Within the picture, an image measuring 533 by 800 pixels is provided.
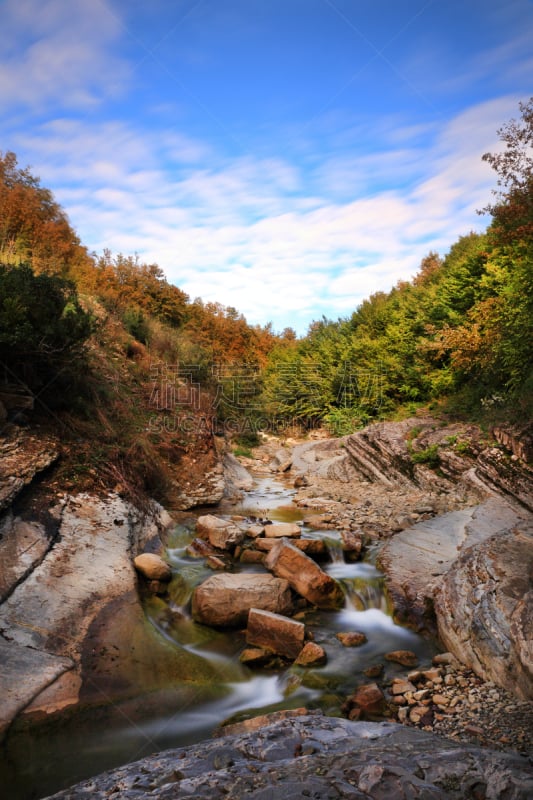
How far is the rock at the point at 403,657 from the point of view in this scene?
15.7 ft

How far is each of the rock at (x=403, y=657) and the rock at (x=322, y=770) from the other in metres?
1.80

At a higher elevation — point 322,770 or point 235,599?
point 322,770

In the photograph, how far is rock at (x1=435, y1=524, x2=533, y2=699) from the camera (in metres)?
3.79

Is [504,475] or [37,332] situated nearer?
[37,332]

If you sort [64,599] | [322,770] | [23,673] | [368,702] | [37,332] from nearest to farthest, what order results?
1. [322,770]
2. [23,673]
3. [368,702]
4. [64,599]
5. [37,332]

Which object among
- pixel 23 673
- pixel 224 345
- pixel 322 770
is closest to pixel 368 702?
pixel 322 770

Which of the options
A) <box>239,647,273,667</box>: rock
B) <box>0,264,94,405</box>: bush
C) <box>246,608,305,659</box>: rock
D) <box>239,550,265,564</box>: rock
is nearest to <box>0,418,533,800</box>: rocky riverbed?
<box>239,550,265,564</box>: rock

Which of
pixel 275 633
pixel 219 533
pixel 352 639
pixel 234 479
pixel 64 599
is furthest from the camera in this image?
pixel 234 479

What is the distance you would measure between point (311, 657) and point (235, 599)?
115cm

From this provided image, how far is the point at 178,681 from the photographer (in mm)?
4285

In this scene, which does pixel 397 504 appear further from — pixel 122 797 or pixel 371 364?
pixel 371 364

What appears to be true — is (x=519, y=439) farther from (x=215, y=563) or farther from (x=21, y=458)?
(x=21, y=458)

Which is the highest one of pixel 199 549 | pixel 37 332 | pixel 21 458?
pixel 37 332

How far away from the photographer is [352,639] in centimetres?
525
